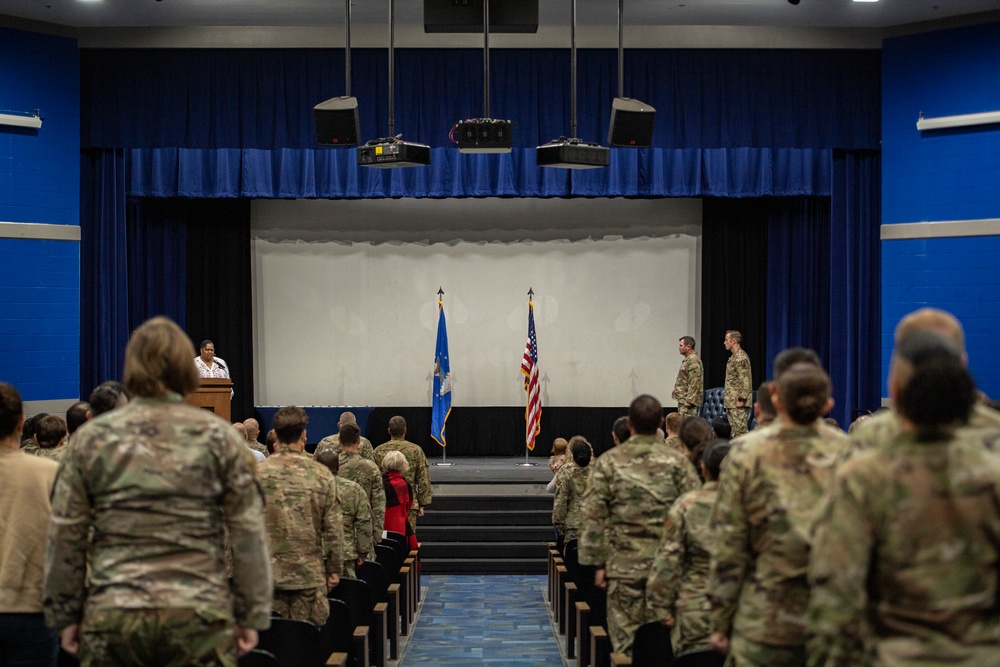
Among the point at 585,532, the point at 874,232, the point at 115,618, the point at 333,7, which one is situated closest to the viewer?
the point at 115,618

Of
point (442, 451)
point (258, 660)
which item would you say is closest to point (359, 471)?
point (258, 660)

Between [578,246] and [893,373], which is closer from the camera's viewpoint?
[893,373]

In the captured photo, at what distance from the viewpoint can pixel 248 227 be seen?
15203 millimetres

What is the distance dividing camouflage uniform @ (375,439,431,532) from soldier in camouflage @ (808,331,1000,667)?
6.78m

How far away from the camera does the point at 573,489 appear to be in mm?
7914

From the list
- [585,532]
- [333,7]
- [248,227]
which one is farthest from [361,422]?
[585,532]

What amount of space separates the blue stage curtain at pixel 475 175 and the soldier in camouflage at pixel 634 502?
8.54 metres

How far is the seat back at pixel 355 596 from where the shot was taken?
542 cm

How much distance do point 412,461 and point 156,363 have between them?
633 centimetres

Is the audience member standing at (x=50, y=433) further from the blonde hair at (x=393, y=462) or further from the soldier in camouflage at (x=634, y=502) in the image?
the blonde hair at (x=393, y=462)

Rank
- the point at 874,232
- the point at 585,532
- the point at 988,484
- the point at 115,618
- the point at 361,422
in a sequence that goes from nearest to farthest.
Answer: the point at 988,484, the point at 115,618, the point at 585,532, the point at 874,232, the point at 361,422

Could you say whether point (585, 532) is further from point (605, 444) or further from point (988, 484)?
point (605, 444)

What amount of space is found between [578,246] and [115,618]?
502 inches

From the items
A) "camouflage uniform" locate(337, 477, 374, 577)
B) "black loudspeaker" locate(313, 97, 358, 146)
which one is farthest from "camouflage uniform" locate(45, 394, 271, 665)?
"black loudspeaker" locate(313, 97, 358, 146)
